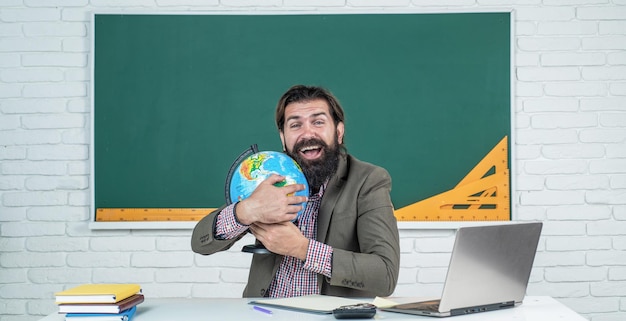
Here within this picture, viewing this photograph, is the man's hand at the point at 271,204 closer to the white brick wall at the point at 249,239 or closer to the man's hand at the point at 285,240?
the man's hand at the point at 285,240

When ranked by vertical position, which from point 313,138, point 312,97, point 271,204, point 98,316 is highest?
point 312,97

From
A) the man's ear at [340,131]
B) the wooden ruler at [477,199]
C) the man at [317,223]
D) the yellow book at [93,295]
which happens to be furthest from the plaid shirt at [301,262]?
the wooden ruler at [477,199]

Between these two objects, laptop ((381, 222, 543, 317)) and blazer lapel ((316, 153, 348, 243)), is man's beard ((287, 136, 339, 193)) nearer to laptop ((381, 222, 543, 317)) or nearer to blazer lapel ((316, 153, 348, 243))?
blazer lapel ((316, 153, 348, 243))

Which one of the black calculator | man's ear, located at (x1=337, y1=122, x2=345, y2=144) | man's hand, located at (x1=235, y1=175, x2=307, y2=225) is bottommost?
the black calculator

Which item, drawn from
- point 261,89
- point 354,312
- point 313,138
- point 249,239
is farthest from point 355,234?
point 261,89

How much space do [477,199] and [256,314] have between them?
6.66 ft

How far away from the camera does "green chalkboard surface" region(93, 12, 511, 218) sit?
3805 millimetres

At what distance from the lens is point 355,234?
2635 millimetres

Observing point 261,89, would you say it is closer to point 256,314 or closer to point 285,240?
point 285,240

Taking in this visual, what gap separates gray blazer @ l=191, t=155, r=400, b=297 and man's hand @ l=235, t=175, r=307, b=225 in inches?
8.2

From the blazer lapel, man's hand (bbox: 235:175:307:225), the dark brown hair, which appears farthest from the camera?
the dark brown hair

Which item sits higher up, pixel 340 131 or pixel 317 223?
pixel 340 131

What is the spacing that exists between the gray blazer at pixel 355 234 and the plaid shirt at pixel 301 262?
32 mm

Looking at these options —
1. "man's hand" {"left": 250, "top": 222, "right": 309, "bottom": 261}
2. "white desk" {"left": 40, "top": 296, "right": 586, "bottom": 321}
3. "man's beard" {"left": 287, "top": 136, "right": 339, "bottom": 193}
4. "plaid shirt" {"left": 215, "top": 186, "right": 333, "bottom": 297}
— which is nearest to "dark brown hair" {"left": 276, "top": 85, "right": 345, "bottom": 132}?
"man's beard" {"left": 287, "top": 136, "right": 339, "bottom": 193}
